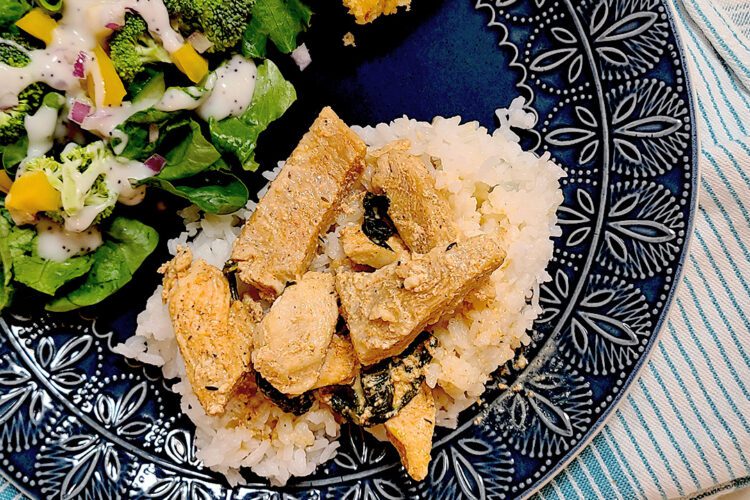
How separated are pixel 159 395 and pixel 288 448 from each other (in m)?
0.68

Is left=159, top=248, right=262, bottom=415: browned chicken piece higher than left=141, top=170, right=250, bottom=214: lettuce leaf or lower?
lower

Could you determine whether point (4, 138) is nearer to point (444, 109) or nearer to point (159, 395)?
point (159, 395)

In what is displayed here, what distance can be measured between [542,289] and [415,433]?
905 mm

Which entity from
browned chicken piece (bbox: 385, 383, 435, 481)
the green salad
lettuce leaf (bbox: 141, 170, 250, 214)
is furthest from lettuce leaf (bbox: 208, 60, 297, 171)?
browned chicken piece (bbox: 385, 383, 435, 481)

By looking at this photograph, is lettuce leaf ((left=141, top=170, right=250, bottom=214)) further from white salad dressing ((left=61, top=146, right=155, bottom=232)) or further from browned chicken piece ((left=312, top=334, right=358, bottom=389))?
browned chicken piece ((left=312, top=334, right=358, bottom=389))

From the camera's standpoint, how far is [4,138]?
2643mm

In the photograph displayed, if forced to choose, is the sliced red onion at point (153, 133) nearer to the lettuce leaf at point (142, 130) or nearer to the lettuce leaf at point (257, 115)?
the lettuce leaf at point (142, 130)

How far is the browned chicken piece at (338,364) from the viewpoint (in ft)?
8.79

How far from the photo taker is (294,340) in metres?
2.54

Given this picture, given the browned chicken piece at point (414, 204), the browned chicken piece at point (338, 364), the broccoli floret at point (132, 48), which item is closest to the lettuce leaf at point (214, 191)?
the broccoli floret at point (132, 48)

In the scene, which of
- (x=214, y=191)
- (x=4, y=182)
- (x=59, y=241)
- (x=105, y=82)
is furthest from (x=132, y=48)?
(x=59, y=241)

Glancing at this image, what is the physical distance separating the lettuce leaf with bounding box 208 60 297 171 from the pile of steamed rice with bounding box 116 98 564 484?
29 centimetres

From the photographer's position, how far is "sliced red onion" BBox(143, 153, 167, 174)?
2.83 m

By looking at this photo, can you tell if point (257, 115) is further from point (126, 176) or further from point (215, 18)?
point (126, 176)
